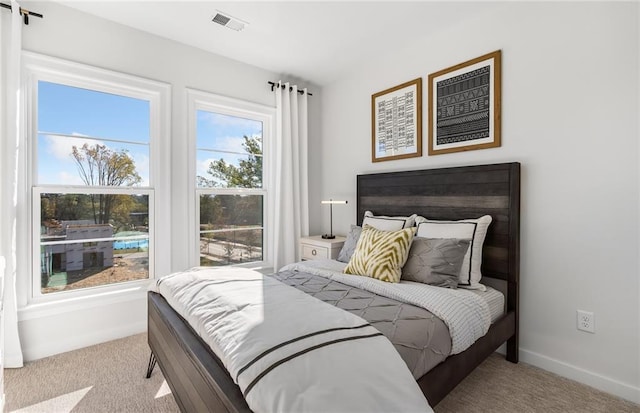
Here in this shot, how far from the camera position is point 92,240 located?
255 centimetres

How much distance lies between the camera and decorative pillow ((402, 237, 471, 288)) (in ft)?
6.47

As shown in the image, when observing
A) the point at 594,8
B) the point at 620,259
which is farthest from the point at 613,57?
the point at 620,259

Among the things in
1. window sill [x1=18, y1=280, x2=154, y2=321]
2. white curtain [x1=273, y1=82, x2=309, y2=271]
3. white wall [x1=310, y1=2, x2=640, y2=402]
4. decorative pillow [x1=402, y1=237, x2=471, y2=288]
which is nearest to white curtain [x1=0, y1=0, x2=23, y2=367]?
window sill [x1=18, y1=280, x2=154, y2=321]

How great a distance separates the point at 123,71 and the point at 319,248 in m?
2.31

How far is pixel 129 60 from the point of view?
8.59ft

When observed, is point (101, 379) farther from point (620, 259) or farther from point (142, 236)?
point (620, 259)

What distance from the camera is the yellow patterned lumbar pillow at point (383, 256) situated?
200 centimetres

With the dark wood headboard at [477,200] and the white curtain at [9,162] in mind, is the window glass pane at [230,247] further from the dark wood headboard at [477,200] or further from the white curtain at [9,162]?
the dark wood headboard at [477,200]

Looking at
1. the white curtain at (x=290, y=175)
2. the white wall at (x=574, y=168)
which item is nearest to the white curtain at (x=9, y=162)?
the white curtain at (x=290, y=175)

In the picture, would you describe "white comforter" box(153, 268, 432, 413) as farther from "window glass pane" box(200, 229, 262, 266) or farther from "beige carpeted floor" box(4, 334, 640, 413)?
"window glass pane" box(200, 229, 262, 266)

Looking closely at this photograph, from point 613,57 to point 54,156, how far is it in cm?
381

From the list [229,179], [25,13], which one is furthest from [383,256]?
[25,13]

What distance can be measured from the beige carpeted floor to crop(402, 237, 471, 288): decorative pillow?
0.64 metres

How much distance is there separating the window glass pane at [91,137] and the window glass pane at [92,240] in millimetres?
165
